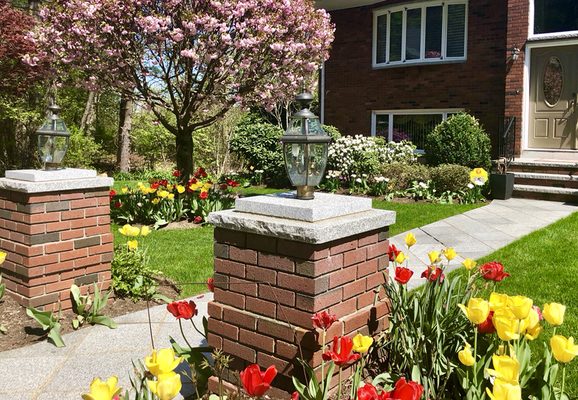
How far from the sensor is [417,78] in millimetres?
14969

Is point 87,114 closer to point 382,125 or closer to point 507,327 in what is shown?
point 382,125

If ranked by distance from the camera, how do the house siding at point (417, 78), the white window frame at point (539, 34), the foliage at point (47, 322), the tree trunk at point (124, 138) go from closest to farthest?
the foliage at point (47, 322)
the white window frame at point (539, 34)
the house siding at point (417, 78)
the tree trunk at point (124, 138)

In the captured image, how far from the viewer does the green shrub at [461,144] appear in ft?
40.6

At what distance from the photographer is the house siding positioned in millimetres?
13688

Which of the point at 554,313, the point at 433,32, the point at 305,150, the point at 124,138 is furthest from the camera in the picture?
the point at 124,138

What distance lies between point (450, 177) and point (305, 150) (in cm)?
890

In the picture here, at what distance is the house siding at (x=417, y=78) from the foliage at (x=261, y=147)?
7.74ft

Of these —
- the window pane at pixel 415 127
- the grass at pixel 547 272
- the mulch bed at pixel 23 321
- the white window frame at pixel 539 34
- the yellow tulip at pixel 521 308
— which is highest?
→ the white window frame at pixel 539 34

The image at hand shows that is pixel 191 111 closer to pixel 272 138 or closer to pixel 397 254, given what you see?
pixel 272 138

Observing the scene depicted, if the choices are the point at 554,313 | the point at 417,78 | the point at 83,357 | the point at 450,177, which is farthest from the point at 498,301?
the point at 417,78

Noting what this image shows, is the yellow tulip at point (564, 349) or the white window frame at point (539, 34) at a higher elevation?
the white window frame at point (539, 34)

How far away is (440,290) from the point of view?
116 inches

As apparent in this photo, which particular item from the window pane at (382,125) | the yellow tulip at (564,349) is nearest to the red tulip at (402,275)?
the yellow tulip at (564,349)

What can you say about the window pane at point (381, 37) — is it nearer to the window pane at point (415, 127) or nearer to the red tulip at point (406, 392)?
the window pane at point (415, 127)
